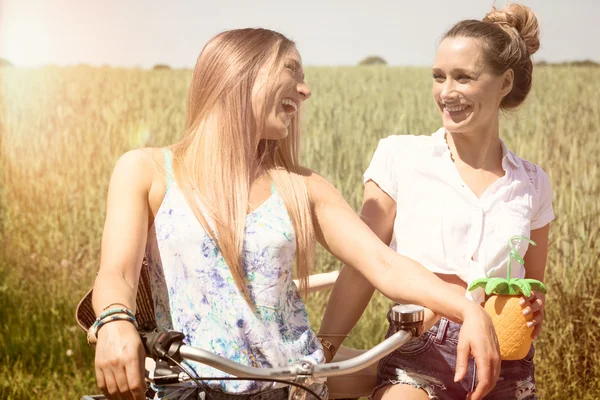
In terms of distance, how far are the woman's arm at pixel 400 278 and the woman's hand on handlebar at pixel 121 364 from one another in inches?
30.0

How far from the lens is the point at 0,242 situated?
5.66 metres

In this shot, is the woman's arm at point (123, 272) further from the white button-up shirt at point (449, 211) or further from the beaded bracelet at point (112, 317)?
the white button-up shirt at point (449, 211)

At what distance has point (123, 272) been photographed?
6.98 ft

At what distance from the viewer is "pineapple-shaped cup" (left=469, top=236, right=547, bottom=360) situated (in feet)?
7.79

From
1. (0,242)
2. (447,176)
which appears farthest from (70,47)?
(447,176)

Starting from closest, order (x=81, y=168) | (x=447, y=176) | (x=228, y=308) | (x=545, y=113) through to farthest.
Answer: (x=228, y=308)
(x=447, y=176)
(x=545, y=113)
(x=81, y=168)

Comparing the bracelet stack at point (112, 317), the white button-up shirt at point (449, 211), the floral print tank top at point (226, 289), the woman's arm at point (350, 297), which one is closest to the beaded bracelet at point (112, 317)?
the bracelet stack at point (112, 317)

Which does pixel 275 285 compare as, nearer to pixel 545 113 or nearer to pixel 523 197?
pixel 523 197

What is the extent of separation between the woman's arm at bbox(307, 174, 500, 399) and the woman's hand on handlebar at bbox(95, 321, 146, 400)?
76cm

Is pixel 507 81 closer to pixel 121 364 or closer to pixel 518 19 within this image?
pixel 518 19

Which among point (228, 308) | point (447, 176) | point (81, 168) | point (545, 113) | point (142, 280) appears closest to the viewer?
point (228, 308)

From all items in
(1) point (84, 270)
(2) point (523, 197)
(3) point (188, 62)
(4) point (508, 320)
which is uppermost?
(3) point (188, 62)

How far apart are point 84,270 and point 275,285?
139 inches

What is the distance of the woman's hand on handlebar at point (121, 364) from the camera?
181 cm
